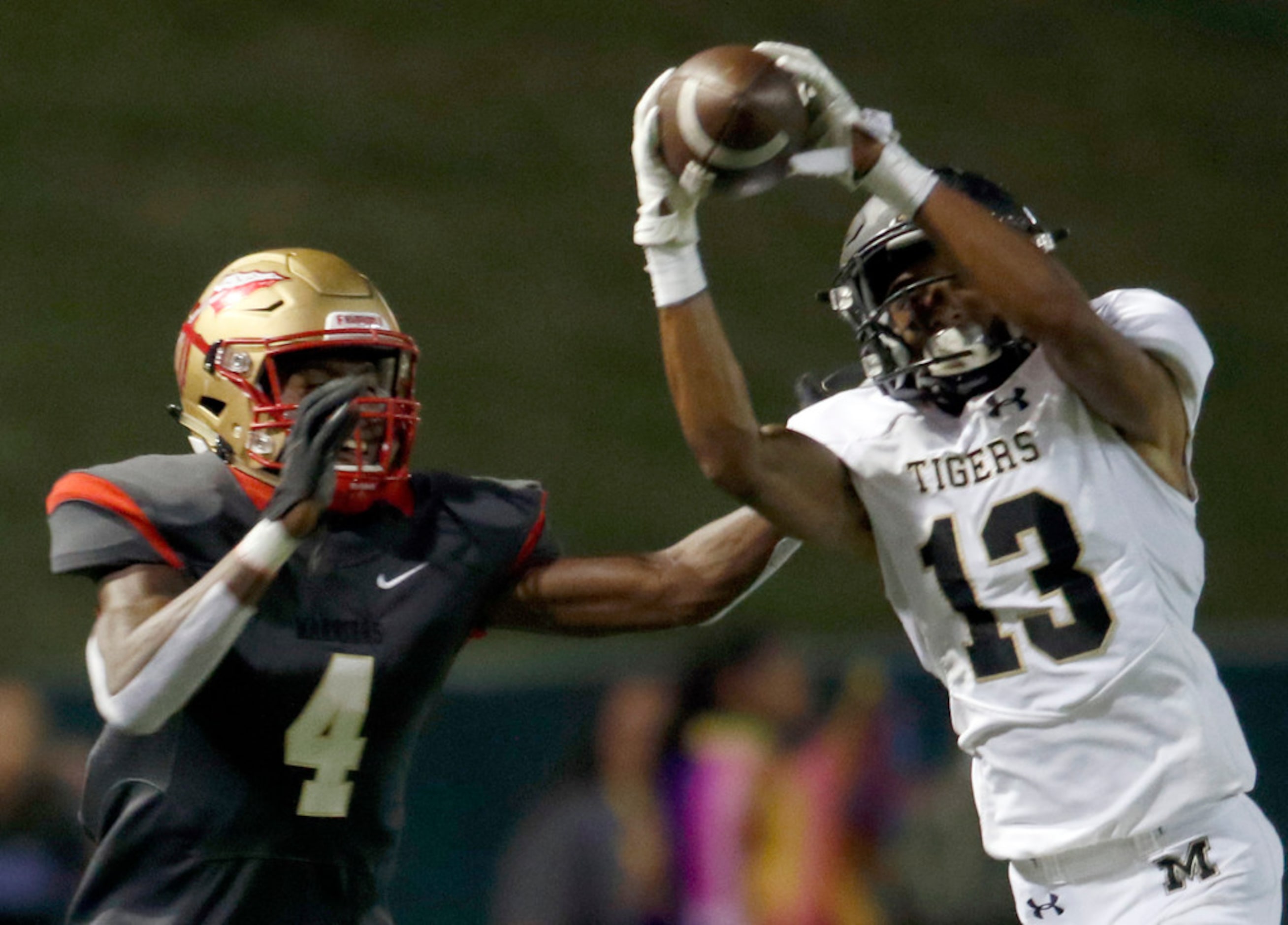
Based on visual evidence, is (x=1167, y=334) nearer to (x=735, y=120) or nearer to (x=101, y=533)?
(x=735, y=120)

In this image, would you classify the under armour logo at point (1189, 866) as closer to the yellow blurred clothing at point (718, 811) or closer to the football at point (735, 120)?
the football at point (735, 120)

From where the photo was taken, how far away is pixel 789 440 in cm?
252

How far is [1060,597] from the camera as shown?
2377mm

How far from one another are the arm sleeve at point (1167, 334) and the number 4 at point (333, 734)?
1177mm

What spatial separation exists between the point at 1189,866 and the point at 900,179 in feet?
3.25

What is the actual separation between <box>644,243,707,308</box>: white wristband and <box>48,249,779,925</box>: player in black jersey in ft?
1.49

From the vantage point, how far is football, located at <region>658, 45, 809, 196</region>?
2.24m

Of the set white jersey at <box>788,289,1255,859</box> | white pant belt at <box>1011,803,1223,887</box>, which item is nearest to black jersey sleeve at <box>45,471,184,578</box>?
white jersey at <box>788,289,1255,859</box>

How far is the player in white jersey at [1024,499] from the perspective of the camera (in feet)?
7.54

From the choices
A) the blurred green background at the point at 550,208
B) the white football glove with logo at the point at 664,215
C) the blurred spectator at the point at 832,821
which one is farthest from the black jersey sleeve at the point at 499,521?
the blurred green background at the point at 550,208

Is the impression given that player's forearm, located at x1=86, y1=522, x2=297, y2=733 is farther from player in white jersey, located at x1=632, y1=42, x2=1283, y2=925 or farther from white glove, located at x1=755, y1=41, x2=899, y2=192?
white glove, located at x1=755, y1=41, x2=899, y2=192

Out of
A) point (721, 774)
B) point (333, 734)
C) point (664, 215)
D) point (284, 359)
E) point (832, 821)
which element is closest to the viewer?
point (664, 215)

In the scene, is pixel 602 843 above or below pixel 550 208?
below

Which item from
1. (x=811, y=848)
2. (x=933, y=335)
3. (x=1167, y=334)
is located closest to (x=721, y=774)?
(x=811, y=848)
